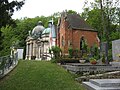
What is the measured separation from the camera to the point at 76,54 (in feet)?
138

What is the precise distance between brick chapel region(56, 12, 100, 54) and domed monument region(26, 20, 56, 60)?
5.75 m

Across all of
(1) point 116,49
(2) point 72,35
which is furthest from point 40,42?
(1) point 116,49

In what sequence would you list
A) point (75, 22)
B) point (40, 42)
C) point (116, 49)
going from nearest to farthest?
point (116, 49) < point (75, 22) < point (40, 42)

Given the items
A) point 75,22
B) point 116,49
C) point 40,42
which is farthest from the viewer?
point 40,42

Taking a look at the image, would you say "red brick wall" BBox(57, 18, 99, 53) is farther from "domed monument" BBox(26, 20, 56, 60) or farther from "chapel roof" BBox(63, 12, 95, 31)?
"domed monument" BBox(26, 20, 56, 60)

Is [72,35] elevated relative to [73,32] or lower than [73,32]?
lower

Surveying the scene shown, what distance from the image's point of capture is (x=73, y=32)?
4675 cm

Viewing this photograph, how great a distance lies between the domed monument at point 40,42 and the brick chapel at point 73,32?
5.75m

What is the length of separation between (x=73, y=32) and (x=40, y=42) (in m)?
15.6

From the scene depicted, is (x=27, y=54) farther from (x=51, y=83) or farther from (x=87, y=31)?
(x=51, y=83)

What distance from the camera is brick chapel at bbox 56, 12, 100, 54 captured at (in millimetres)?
46781

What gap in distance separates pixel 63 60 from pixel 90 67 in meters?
12.1

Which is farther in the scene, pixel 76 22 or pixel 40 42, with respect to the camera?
pixel 40 42

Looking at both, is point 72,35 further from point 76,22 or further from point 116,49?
point 116,49
